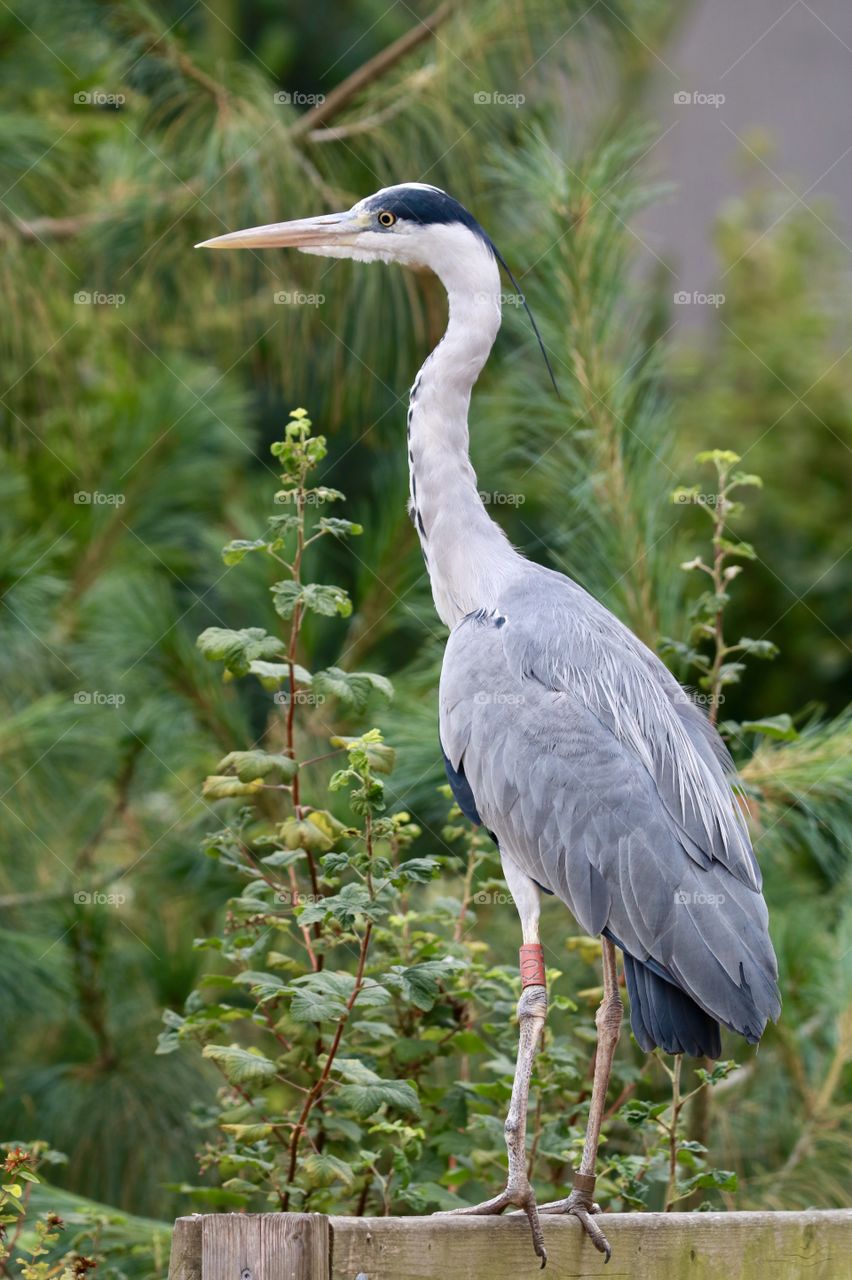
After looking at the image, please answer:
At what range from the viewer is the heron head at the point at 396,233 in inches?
127

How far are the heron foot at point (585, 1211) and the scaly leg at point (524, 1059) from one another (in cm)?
5

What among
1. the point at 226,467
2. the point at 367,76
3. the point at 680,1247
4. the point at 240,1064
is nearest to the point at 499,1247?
the point at 680,1247

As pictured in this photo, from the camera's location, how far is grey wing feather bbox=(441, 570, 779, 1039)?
2713 mm

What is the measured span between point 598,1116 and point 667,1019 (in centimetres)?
20

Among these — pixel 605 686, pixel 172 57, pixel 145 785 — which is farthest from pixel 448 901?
pixel 172 57

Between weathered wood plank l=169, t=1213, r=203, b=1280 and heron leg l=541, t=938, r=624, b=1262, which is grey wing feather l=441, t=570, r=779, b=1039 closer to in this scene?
heron leg l=541, t=938, r=624, b=1262

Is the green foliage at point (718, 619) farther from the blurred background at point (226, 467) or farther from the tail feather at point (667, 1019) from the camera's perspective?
the tail feather at point (667, 1019)

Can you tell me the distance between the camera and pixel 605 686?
2.91 m

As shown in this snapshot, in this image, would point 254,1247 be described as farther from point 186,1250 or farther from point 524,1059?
point 524,1059

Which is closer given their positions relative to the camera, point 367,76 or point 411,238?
point 411,238

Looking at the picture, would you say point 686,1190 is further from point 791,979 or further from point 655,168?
point 655,168

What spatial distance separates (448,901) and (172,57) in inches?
110

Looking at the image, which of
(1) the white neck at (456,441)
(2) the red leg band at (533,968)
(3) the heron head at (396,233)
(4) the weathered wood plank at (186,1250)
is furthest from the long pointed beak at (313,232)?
(4) the weathered wood plank at (186,1250)

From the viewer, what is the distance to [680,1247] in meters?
2.27
